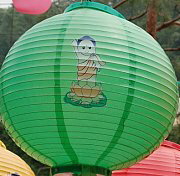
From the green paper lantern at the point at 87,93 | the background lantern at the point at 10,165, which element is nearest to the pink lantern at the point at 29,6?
the background lantern at the point at 10,165

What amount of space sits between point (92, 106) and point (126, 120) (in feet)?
0.50

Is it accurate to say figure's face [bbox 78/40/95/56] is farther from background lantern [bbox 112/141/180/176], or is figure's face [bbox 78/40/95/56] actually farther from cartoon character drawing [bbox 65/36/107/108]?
background lantern [bbox 112/141/180/176]

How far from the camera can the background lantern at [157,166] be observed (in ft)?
10.0

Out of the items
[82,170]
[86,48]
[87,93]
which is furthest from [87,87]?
[82,170]

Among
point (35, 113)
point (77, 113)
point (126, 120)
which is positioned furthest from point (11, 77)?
point (126, 120)

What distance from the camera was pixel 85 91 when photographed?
2.28 m

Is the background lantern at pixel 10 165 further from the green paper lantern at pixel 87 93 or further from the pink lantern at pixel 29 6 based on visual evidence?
the pink lantern at pixel 29 6

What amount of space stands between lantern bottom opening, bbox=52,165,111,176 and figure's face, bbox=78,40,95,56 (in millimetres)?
472

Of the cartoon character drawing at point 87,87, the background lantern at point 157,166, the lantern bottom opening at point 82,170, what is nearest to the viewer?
the cartoon character drawing at point 87,87

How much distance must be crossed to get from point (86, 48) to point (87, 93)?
0.19 meters

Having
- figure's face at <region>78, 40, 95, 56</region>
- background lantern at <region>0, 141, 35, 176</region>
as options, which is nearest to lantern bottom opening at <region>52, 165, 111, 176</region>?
figure's face at <region>78, 40, 95, 56</region>

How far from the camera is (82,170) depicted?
2400 mm

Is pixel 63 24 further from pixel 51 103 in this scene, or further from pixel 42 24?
pixel 51 103

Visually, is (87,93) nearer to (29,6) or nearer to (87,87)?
(87,87)
